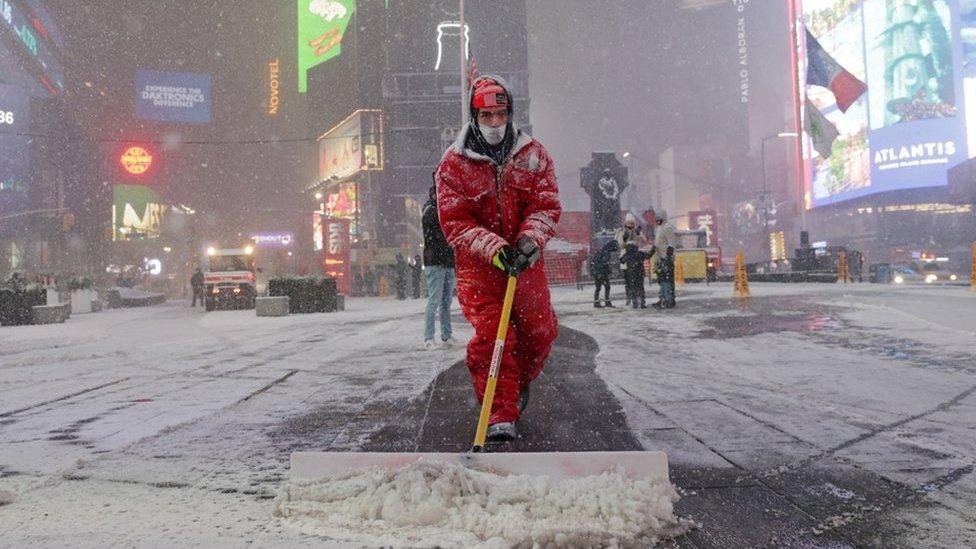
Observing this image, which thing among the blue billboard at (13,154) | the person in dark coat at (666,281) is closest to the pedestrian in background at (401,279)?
the person in dark coat at (666,281)

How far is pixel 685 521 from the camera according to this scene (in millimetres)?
2100

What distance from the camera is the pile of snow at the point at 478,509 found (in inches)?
76.2

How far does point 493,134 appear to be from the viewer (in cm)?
349

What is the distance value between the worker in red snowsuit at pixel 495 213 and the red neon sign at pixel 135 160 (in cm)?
7644

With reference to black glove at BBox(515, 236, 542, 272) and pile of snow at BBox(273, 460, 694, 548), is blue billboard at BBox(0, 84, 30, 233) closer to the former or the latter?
black glove at BBox(515, 236, 542, 272)

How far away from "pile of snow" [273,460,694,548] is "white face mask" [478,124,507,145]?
1.86m

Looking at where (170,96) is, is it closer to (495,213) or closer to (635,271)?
(635,271)

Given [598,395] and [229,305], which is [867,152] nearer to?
[229,305]

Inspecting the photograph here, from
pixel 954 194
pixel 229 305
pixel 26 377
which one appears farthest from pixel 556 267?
pixel 26 377

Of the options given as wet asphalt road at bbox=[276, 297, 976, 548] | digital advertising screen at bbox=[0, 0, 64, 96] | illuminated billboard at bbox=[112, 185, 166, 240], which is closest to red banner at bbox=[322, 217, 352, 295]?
illuminated billboard at bbox=[112, 185, 166, 240]

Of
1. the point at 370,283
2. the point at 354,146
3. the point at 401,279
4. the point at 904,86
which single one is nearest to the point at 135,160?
the point at 354,146

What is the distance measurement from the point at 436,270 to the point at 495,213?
150 inches

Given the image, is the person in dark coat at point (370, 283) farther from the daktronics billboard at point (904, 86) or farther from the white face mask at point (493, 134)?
the white face mask at point (493, 134)

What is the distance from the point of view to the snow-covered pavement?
2.18m
